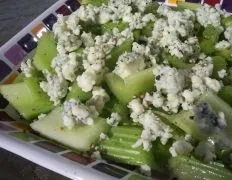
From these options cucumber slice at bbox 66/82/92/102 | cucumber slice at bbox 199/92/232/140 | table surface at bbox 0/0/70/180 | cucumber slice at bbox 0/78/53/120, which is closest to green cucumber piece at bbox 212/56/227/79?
cucumber slice at bbox 199/92/232/140

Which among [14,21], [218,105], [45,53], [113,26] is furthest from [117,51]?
[14,21]

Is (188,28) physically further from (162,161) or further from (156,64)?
(162,161)

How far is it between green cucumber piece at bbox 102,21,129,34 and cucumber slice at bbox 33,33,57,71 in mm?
176

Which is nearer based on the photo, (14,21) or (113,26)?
(113,26)

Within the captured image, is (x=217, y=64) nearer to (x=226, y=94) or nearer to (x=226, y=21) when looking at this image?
(x=226, y=94)

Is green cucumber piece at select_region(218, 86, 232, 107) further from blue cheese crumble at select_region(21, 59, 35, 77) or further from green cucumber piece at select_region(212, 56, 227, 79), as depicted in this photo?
blue cheese crumble at select_region(21, 59, 35, 77)

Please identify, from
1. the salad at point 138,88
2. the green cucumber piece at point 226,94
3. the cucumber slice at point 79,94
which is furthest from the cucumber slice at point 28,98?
the green cucumber piece at point 226,94

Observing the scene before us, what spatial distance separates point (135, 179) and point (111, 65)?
42cm

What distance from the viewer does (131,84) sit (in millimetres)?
1269

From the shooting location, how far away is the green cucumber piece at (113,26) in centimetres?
151

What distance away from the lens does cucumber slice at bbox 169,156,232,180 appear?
1070 mm

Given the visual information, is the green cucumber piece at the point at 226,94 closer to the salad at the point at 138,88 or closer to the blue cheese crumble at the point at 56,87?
the salad at the point at 138,88

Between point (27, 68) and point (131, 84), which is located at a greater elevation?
point (27, 68)

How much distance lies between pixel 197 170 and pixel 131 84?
315 mm
